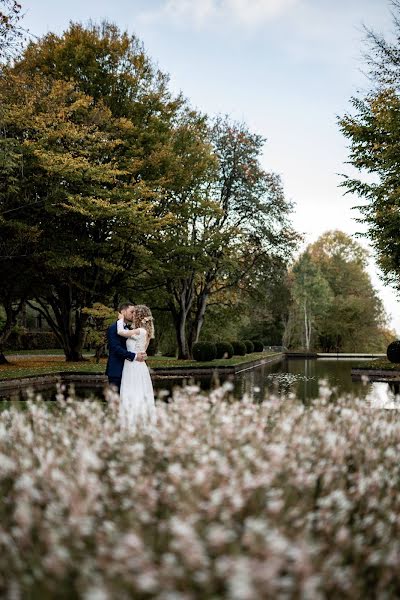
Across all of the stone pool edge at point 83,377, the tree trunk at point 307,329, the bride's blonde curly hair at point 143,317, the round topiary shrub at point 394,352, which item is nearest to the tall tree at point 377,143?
the round topiary shrub at point 394,352

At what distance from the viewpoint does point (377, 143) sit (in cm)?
2347

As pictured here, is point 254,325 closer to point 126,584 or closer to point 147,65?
point 147,65

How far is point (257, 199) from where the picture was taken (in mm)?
35406

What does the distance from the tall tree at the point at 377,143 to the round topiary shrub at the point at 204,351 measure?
8.88 m

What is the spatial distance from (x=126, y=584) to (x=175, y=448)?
5.50 feet

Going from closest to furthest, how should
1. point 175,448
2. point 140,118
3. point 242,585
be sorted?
point 242,585 → point 175,448 → point 140,118

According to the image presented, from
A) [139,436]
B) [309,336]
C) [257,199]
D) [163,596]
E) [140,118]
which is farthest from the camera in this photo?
[309,336]

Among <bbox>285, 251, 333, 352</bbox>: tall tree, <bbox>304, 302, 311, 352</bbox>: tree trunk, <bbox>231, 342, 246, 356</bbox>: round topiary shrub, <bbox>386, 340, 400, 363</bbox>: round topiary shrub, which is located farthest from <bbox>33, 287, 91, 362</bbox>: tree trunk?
<bbox>285, 251, 333, 352</bbox>: tall tree

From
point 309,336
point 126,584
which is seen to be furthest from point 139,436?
point 309,336

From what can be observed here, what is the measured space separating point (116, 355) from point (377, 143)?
17.7 m

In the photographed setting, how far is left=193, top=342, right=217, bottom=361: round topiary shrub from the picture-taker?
94.7 feet

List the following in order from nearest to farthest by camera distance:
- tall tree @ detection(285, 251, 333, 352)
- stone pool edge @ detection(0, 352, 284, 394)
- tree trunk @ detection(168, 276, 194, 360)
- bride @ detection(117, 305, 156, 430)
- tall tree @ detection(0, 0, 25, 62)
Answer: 1. bride @ detection(117, 305, 156, 430)
2. tall tree @ detection(0, 0, 25, 62)
3. stone pool edge @ detection(0, 352, 284, 394)
4. tree trunk @ detection(168, 276, 194, 360)
5. tall tree @ detection(285, 251, 333, 352)

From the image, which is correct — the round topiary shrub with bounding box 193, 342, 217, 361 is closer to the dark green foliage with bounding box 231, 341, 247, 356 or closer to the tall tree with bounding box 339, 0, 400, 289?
the dark green foliage with bounding box 231, 341, 247, 356

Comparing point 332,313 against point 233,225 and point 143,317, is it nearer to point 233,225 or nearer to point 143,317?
point 233,225
